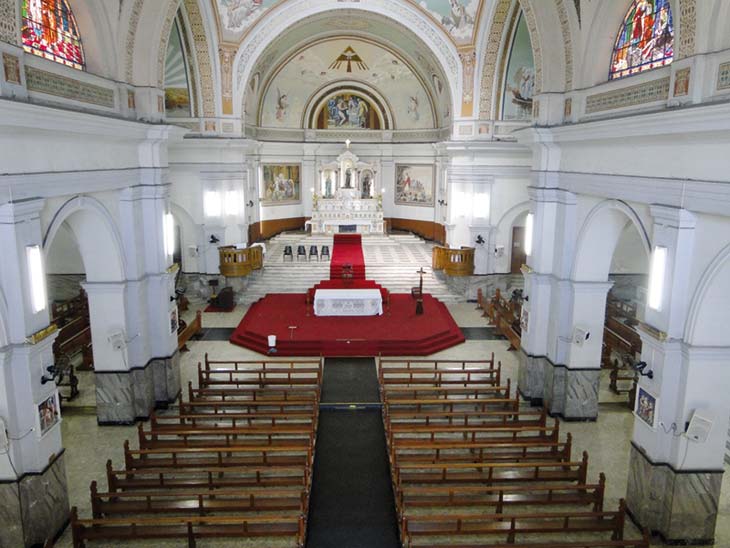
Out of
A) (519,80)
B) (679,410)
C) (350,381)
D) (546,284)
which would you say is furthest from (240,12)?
(679,410)

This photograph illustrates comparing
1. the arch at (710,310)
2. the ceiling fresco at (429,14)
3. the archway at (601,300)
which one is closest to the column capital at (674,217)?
the arch at (710,310)

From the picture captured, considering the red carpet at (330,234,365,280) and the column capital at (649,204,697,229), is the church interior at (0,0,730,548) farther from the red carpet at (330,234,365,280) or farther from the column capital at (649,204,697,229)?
the red carpet at (330,234,365,280)

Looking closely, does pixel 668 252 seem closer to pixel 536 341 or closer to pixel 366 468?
pixel 536 341

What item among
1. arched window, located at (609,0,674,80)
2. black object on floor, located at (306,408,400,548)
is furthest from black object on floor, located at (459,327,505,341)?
arched window, located at (609,0,674,80)

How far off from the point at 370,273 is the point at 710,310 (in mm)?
15403

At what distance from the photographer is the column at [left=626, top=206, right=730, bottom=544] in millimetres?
7734

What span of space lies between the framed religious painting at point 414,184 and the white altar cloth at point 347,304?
11.3 m

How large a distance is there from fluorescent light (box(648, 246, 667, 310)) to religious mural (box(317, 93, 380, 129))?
2336 cm

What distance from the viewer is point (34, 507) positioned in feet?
25.9

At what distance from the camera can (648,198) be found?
8.51m

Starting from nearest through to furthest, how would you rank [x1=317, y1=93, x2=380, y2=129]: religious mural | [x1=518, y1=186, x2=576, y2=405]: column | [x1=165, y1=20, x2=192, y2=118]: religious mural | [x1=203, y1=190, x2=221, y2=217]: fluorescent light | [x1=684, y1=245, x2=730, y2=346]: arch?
[x1=684, y1=245, x2=730, y2=346]: arch → [x1=518, y1=186, x2=576, y2=405]: column → [x1=165, y1=20, x2=192, y2=118]: religious mural → [x1=203, y1=190, x2=221, y2=217]: fluorescent light → [x1=317, y1=93, x2=380, y2=129]: religious mural

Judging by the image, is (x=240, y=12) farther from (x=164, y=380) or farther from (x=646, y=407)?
(x=646, y=407)

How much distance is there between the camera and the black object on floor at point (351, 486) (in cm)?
821

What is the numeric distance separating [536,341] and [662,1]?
6.98 metres
